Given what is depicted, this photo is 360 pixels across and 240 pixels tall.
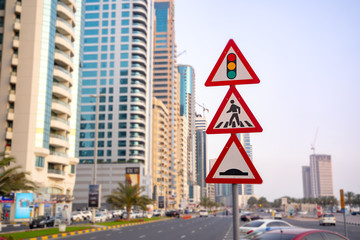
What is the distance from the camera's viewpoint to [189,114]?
1234 centimetres

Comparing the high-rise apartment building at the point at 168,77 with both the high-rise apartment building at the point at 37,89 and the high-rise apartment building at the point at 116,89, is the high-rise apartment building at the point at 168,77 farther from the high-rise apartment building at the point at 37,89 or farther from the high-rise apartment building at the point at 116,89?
the high-rise apartment building at the point at 37,89

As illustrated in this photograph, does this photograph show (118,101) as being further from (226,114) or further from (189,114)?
(226,114)

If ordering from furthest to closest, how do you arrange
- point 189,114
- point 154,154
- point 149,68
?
point 154,154
point 149,68
point 189,114

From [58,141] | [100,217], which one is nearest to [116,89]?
[58,141]

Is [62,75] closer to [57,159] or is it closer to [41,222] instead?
[57,159]

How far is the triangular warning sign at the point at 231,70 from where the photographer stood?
501cm

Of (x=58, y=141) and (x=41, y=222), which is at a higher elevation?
Answer: (x=58, y=141)

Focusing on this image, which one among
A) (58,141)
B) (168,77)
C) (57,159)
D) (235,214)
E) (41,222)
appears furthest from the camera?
(168,77)

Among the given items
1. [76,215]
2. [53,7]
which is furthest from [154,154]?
[53,7]

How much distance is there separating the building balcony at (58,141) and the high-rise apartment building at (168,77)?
3699 inches

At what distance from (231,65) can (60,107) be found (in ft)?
196

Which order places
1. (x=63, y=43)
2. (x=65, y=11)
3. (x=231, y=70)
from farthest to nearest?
(x=65, y=11) < (x=63, y=43) < (x=231, y=70)

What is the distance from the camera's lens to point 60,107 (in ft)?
202

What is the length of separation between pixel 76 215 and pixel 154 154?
243 ft
